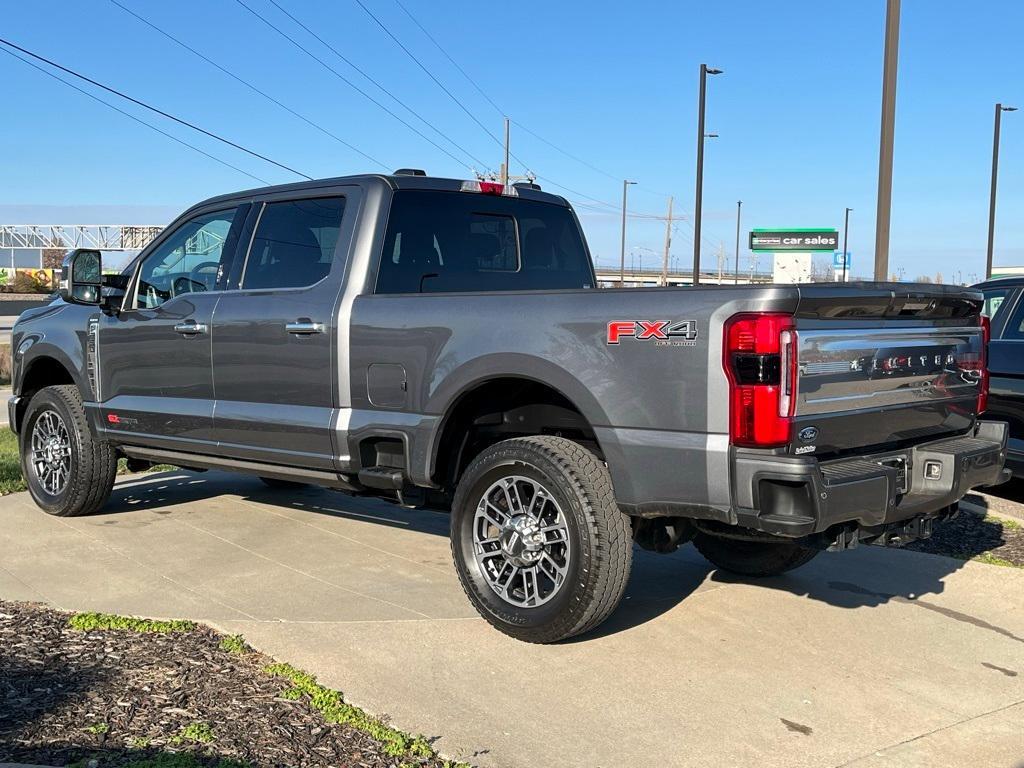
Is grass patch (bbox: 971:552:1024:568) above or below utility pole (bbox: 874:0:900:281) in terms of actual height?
below

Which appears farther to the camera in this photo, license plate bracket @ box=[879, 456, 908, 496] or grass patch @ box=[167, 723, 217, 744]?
license plate bracket @ box=[879, 456, 908, 496]

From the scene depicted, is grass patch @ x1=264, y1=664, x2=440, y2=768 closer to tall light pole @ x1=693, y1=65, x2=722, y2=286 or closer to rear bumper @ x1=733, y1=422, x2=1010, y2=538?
rear bumper @ x1=733, y1=422, x2=1010, y2=538

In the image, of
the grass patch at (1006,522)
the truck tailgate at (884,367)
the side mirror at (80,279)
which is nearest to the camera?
the truck tailgate at (884,367)

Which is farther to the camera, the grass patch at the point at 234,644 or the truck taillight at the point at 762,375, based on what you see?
the grass patch at the point at 234,644

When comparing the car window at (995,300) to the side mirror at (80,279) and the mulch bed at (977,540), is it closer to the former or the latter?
the mulch bed at (977,540)

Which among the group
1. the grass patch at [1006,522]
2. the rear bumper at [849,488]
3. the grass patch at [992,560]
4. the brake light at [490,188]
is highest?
the brake light at [490,188]

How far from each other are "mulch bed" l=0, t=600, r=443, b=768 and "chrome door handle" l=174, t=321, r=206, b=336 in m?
1.97

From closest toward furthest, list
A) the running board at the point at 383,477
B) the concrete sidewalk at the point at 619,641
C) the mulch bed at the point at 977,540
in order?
the concrete sidewalk at the point at 619,641 < the running board at the point at 383,477 < the mulch bed at the point at 977,540

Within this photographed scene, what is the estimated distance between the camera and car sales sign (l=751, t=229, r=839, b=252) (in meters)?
44.0

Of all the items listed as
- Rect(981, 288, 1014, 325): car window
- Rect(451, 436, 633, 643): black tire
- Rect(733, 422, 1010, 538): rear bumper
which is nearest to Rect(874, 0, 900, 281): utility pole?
Rect(981, 288, 1014, 325): car window

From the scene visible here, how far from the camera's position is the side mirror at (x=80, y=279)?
656cm

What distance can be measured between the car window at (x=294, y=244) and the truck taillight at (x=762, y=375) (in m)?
2.47

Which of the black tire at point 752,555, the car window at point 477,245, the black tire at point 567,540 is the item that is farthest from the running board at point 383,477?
the black tire at point 752,555

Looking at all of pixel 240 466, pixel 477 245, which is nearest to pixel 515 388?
pixel 477 245
